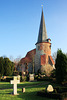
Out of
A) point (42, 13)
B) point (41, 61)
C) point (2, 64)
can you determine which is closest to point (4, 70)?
point (2, 64)

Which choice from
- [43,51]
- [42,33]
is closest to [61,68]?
[43,51]

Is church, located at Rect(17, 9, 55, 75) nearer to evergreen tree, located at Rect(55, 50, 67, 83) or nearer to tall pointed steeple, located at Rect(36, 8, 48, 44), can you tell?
tall pointed steeple, located at Rect(36, 8, 48, 44)

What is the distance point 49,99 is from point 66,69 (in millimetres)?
8712

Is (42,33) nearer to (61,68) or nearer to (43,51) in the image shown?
(43,51)

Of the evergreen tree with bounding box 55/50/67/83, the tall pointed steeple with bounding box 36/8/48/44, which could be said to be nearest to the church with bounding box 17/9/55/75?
the tall pointed steeple with bounding box 36/8/48/44

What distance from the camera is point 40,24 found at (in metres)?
51.6

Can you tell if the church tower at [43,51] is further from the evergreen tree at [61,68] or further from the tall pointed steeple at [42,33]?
the evergreen tree at [61,68]

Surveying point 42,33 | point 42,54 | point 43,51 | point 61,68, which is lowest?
point 61,68

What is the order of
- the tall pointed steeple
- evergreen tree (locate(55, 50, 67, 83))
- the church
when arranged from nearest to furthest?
evergreen tree (locate(55, 50, 67, 83)) → the church → the tall pointed steeple

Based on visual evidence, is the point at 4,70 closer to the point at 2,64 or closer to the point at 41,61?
the point at 2,64

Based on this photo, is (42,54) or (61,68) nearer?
(61,68)

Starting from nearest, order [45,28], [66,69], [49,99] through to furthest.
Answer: [49,99] < [66,69] < [45,28]

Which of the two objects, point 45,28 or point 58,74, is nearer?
point 58,74

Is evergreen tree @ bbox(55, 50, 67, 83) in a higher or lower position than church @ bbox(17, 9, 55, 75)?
lower
